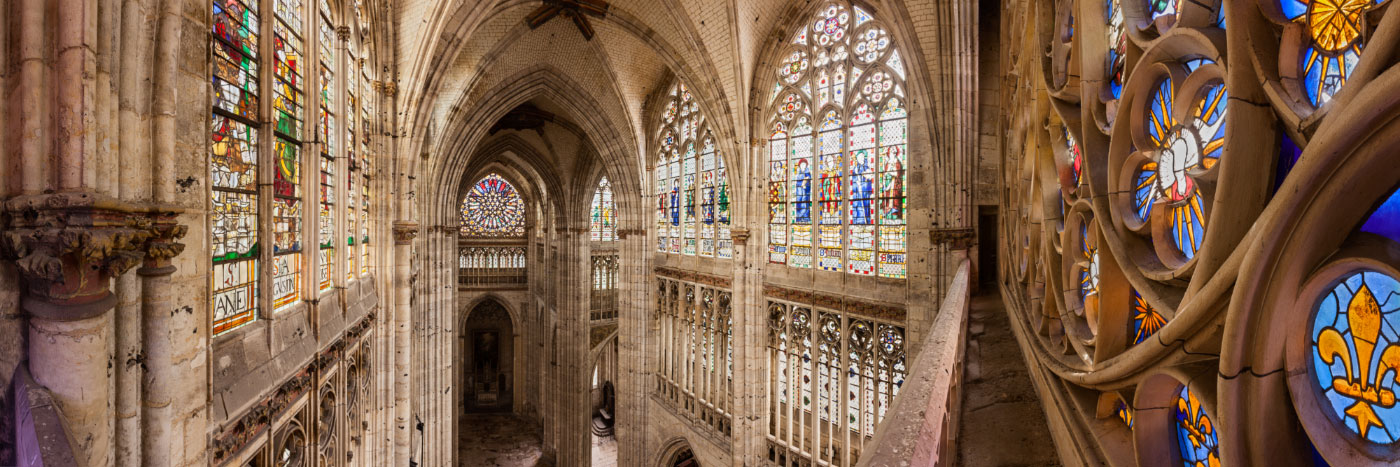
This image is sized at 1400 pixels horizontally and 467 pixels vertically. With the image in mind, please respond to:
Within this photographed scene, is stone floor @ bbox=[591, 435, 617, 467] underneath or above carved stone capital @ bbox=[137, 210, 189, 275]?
underneath

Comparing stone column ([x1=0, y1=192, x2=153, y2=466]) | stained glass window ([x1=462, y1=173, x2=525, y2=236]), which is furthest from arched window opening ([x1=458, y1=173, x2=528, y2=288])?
stone column ([x1=0, y1=192, x2=153, y2=466])

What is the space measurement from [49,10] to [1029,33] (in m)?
4.13

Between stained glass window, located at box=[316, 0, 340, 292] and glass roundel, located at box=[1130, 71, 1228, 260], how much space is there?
5.58 m

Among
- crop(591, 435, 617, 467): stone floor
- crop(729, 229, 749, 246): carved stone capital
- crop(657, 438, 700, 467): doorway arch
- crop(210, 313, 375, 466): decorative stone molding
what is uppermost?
crop(729, 229, 749, 246): carved stone capital

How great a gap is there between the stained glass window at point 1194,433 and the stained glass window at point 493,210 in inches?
819

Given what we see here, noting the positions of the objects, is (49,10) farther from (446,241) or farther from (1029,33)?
(446,241)

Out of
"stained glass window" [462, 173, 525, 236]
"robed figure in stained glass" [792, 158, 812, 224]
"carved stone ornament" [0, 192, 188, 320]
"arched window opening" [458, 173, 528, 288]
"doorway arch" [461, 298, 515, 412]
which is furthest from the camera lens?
"doorway arch" [461, 298, 515, 412]

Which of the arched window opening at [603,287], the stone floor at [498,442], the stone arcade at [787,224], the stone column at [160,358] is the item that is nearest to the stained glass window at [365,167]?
the stone arcade at [787,224]

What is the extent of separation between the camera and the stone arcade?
0.86 metres

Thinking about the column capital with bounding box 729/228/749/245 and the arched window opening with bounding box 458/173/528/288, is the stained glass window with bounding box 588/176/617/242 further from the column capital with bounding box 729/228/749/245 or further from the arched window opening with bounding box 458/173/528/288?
the column capital with bounding box 729/228/749/245

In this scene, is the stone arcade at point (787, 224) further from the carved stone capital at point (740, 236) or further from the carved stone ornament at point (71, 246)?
the carved stone capital at point (740, 236)

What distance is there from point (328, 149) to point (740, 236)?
6.11 m

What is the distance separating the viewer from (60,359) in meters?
2.03

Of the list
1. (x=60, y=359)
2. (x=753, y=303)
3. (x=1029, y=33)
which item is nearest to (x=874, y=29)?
(x=753, y=303)
